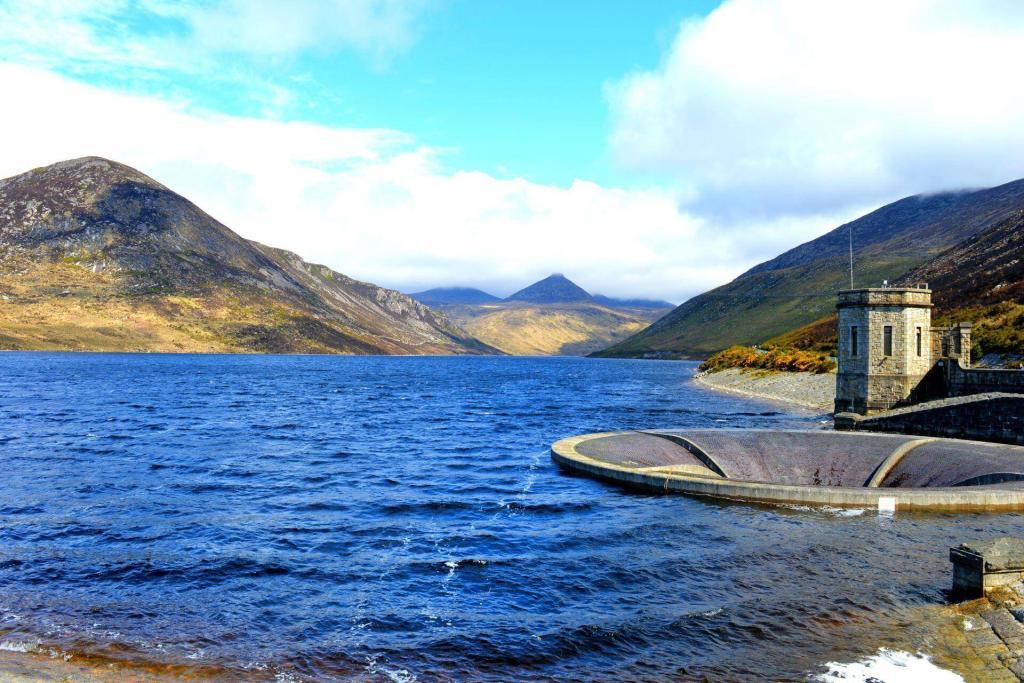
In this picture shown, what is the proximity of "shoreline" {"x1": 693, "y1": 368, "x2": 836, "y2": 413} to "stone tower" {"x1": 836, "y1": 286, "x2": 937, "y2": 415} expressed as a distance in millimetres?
10389

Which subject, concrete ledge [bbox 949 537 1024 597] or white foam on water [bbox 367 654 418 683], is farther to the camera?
concrete ledge [bbox 949 537 1024 597]

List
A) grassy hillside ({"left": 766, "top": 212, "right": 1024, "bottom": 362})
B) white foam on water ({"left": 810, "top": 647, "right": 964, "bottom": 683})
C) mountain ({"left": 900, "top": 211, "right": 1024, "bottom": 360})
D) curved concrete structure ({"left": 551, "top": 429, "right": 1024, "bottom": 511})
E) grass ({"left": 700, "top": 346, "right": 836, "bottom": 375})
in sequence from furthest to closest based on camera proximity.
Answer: grass ({"left": 700, "top": 346, "right": 836, "bottom": 375}) → grassy hillside ({"left": 766, "top": 212, "right": 1024, "bottom": 362}) → mountain ({"left": 900, "top": 211, "right": 1024, "bottom": 360}) → curved concrete structure ({"left": 551, "top": 429, "right": 1024, "bottom": 511}) → white foam on water ({"left": 810, "top": 647, "right": 964, "bottom": 683})

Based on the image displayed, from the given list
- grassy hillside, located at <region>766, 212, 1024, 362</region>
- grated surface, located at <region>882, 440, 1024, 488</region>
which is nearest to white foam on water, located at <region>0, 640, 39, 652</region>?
grated surface, located at <region>882, 440, 1024, 488</region>

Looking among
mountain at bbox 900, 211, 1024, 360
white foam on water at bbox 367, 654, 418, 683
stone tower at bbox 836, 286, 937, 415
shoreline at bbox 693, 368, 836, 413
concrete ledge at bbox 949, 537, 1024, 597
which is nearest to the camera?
white foam on water at bbox 367, 654, 418, 683

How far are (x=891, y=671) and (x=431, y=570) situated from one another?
1458cm

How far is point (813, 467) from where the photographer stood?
4119 cm

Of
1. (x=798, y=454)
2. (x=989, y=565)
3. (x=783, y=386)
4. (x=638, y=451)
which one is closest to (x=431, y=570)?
(x=989, y=565)

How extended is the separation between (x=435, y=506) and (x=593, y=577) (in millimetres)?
13142

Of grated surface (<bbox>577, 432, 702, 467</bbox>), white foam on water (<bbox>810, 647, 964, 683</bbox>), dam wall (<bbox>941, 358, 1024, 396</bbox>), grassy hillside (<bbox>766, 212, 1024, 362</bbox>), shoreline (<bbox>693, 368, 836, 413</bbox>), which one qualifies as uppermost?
grassy hillside (<bbox>766, 212, 1024, 362</bbox>)

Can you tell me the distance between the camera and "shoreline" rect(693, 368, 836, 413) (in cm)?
8788

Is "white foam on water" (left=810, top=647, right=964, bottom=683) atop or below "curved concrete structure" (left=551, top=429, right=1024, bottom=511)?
below

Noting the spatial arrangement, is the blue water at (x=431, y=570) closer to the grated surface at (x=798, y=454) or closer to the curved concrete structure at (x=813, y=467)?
the curved concrete structure at (x=813, y=467)

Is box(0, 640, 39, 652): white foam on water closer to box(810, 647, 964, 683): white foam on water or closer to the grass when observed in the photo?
box(810, 647, 964, 683): white foam on water

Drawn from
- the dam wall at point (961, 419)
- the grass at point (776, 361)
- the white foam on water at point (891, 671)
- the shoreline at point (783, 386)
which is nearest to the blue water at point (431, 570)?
the white foam on water at point (891, 671)
